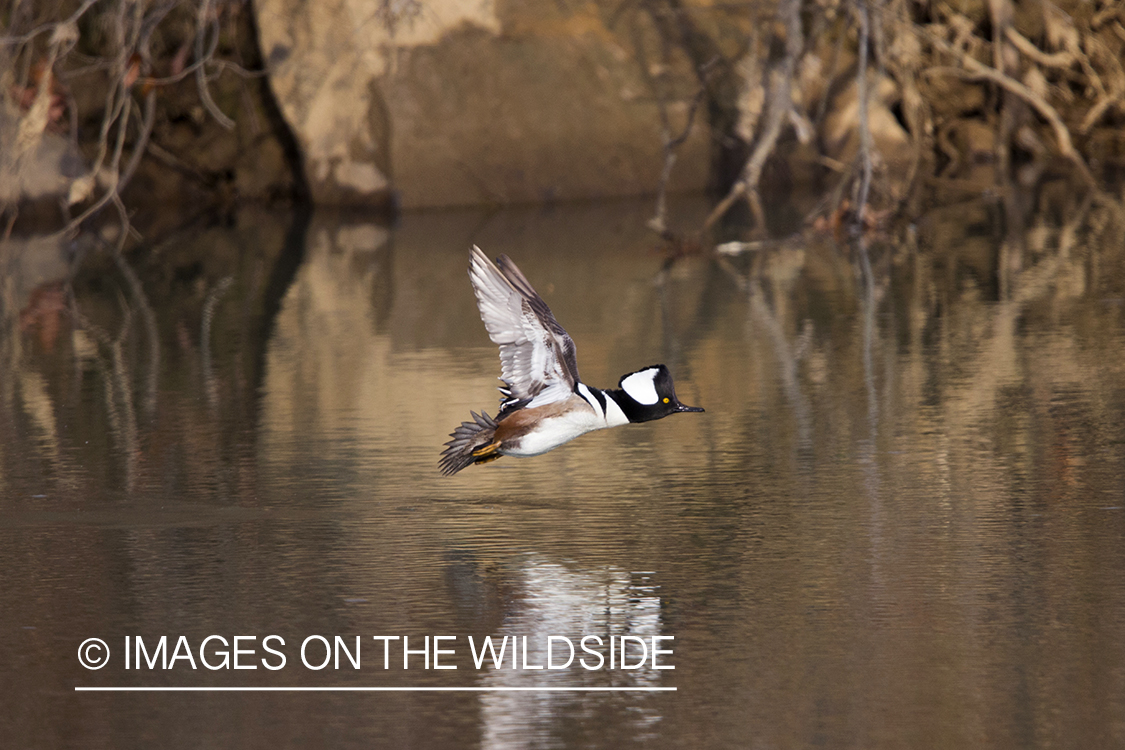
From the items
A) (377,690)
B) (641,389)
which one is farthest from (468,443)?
(377,690)

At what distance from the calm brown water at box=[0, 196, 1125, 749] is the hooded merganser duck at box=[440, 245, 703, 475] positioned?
0.30 metres

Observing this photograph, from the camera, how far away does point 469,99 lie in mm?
16828

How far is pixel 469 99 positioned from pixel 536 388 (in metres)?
→ 11.5

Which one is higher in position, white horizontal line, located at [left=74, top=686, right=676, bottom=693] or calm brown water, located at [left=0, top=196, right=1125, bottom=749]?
calm brown water, located at [left=0, top=196, right=1125, bottom=749]

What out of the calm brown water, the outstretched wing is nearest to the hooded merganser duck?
the outstretched wing

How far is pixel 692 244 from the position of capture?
13266 mm

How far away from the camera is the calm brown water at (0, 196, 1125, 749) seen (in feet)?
13.6

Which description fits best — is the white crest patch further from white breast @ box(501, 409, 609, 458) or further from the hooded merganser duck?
white breast @ box(501, 409, 609, 458)

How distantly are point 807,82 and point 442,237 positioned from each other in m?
4.88

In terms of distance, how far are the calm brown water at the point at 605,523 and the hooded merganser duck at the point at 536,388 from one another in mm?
303

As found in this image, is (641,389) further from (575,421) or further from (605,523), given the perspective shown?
(605,523)

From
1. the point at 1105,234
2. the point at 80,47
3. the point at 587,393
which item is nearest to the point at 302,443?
the point at 587,393

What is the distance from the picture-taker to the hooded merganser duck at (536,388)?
5551mm

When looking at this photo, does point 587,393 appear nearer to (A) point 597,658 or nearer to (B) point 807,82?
(A) point 597,658
